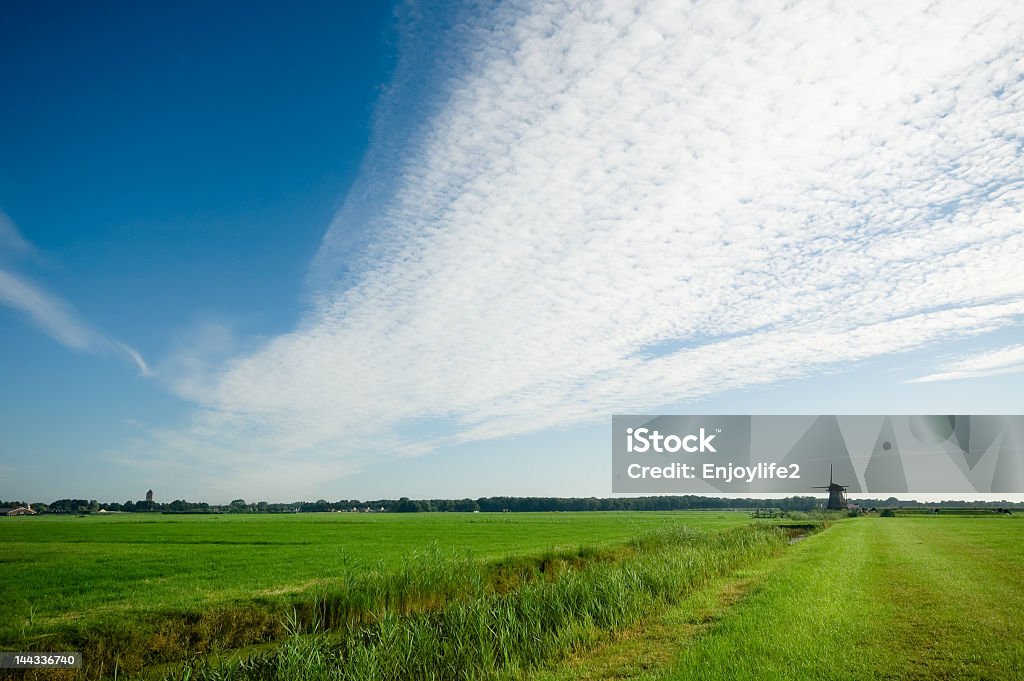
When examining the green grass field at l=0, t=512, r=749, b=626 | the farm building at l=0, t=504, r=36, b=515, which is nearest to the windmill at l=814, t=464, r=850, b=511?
the green grass field at l=0, t=512, r=749, b=626

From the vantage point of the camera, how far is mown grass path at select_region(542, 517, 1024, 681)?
9.21 m

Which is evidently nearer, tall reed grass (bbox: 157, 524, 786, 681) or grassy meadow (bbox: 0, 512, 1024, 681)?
grassy meadow (bbox: 0, 512, 1024, 681)

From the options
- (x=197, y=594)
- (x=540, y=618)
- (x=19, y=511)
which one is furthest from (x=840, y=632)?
(x=19, y=511)

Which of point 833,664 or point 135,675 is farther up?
point 833,664

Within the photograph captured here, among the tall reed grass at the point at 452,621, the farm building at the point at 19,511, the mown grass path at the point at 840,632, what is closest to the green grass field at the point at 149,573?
the tall reed grass at the point at 452,621

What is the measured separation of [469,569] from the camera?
20.4m

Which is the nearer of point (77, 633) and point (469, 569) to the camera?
point (77, 633)

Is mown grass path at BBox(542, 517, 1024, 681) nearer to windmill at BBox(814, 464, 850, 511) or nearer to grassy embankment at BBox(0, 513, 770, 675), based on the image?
grassy embankment at BBox(0, 513, 770, 675)

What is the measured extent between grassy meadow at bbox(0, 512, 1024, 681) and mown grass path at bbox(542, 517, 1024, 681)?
2.0 inches

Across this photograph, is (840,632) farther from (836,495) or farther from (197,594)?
(836,495)

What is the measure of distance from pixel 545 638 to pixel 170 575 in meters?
16.8

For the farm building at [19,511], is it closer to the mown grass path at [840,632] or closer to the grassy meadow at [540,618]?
the grassy meadow at [540,618]

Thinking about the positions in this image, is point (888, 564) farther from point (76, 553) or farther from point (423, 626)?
point (76, 553)

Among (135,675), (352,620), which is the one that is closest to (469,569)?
(352,620)
